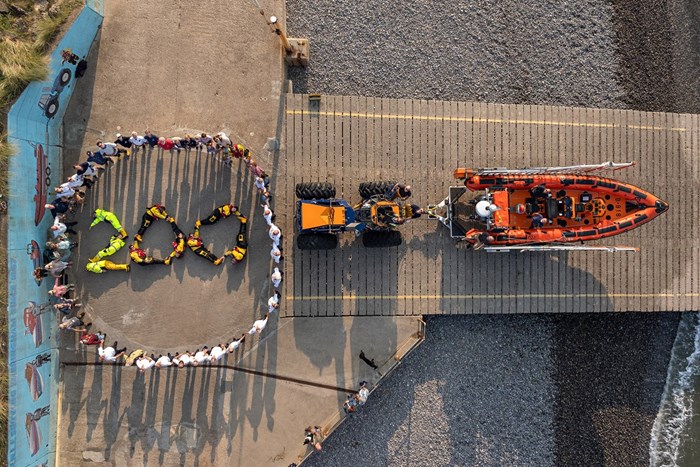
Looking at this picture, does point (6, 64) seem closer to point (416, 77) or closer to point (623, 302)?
point (416, 77)

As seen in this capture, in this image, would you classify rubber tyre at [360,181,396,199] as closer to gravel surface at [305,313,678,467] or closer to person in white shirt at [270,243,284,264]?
person in white shirt at [270,243,284,264]

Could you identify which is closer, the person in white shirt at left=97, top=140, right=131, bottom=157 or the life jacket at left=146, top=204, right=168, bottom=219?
the person in white shirt at left=97, top=140, right=131, bottom=157

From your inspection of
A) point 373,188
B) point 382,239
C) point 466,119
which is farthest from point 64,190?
point 466,119

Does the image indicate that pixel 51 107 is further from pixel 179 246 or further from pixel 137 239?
pixel 179 246

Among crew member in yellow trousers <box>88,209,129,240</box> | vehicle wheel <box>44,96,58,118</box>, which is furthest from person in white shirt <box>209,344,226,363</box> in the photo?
vehicle wheel <box>44,96,58,118</box>

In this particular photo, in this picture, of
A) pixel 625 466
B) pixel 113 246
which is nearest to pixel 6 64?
pixel 113 246

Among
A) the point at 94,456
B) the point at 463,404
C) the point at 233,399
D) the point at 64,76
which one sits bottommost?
the point at 94,456

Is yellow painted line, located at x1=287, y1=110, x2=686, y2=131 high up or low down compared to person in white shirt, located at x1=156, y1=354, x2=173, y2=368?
up
